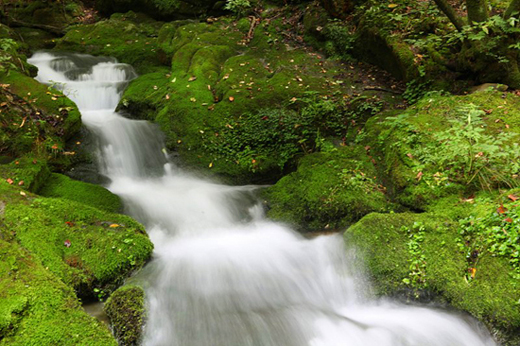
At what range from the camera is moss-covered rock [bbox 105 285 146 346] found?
304cm

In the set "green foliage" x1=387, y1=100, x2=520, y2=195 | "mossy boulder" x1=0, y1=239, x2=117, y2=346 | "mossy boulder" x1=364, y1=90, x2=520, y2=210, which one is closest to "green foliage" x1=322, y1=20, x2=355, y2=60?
"mossy boulder" x1=364, y1=90, x2=520, y2=210

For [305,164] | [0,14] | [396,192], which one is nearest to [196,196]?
[305,164]

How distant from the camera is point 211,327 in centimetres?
332

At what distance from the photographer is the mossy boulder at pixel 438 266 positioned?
10.0 feet

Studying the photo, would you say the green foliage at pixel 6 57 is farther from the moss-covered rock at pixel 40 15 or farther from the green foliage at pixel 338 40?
the green foliage at pixel 338 40

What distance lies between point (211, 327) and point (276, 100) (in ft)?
16.8

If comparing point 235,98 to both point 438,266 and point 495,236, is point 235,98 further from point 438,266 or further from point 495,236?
point 495,236

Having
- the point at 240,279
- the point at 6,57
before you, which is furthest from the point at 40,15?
the point at 240,279

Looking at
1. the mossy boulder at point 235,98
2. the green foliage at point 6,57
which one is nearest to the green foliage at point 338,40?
the mossy boulder at point 235,98

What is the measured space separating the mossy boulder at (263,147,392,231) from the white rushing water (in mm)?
314

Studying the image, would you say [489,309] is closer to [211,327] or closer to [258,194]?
[211,327]

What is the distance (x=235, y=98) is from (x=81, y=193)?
379 cm

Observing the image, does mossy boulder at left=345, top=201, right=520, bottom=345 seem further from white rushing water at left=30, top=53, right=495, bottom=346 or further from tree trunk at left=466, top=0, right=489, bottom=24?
tree trunk at left=466, top=0, right=489, bottom=24

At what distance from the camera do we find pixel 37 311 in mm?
2471
